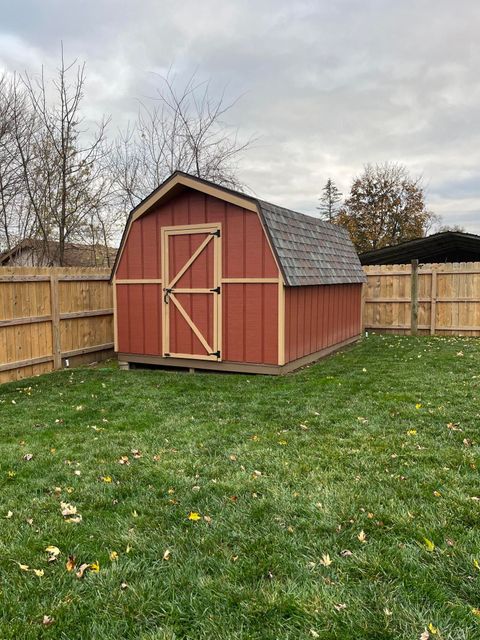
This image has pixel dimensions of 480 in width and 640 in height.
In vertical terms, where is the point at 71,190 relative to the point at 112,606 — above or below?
above

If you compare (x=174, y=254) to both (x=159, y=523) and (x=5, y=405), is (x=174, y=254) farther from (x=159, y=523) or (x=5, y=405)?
(x=159, y=523)

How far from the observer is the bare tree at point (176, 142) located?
12953mm

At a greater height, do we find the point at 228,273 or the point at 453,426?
the point at 228,273

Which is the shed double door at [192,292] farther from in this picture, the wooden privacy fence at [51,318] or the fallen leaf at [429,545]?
the fallen leaf at [429,545]

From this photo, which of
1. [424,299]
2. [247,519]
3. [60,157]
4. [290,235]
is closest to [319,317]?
[290,235]

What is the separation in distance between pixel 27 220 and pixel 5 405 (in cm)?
790

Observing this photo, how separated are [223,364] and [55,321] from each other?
3.05m

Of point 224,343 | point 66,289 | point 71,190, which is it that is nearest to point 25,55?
point 71,190

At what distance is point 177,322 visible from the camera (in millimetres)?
7566

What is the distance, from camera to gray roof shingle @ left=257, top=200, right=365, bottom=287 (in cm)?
683

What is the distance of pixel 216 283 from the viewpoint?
7172 millimetres

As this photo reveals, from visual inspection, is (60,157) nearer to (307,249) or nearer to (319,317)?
(307,249)

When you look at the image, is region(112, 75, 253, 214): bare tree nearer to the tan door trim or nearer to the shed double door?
the shed double door

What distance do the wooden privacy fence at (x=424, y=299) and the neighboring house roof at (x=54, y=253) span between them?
8007 millimetres
